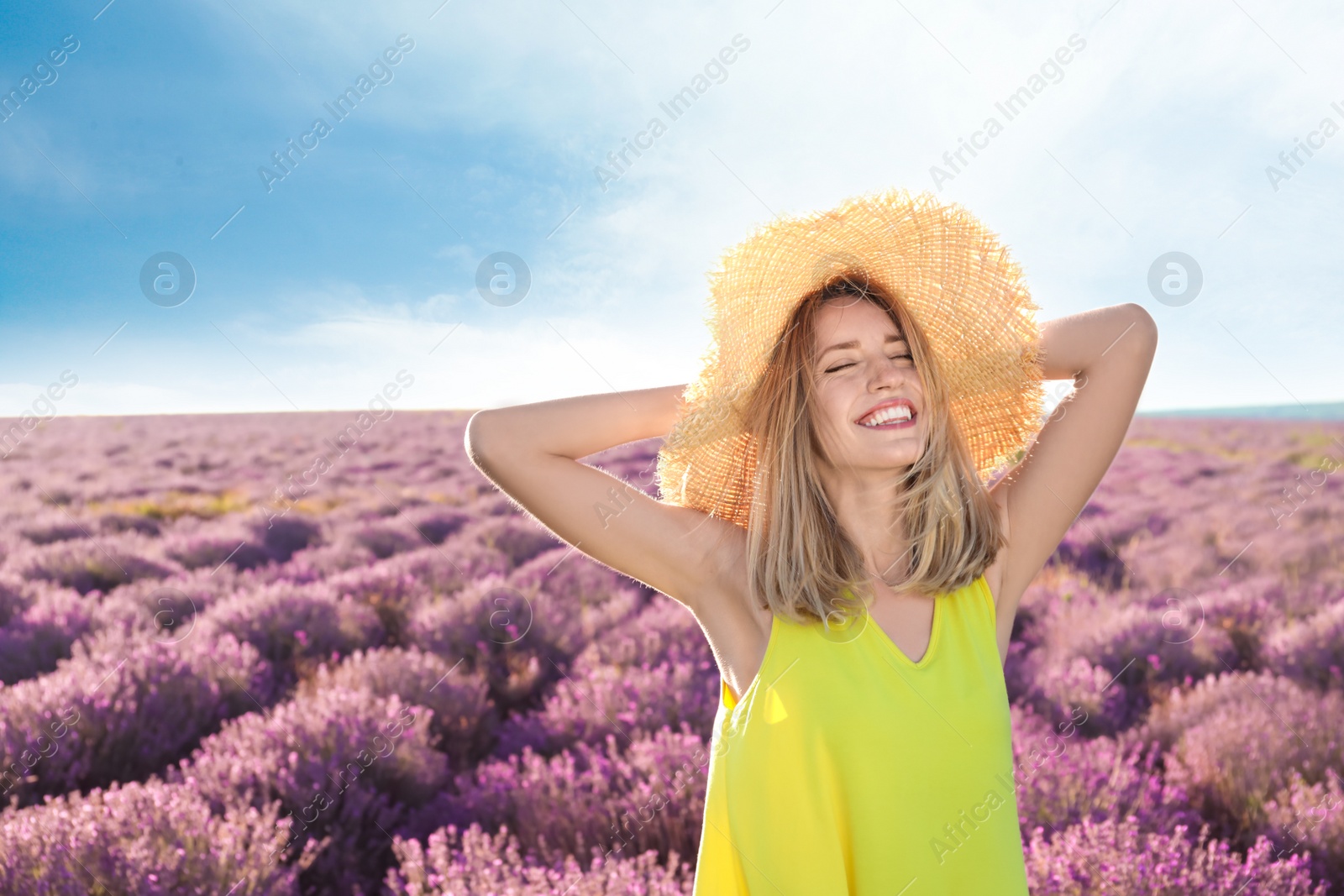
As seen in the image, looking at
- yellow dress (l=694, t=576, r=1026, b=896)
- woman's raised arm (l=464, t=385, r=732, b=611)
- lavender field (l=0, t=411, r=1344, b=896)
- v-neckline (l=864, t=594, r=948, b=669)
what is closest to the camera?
yellow dress (l=694, t=576, r=1026, b=896)

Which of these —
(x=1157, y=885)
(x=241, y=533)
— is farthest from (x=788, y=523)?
(x=241, y=533)

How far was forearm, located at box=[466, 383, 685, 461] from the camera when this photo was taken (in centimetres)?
176

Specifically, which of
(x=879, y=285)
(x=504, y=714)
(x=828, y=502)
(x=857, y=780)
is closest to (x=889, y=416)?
(x=828, y=502)

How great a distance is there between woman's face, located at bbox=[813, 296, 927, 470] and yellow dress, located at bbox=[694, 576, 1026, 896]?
0.43 m

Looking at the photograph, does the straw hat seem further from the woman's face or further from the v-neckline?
the v-neckline

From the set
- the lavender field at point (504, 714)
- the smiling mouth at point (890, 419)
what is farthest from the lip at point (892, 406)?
the lavender field at point (504, 714)

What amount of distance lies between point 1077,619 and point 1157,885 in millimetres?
3299

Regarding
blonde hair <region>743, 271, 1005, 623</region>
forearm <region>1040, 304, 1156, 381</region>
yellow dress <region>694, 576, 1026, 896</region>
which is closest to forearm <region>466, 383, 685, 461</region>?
blonde hair <region>743, 271, 1005, 623</region>

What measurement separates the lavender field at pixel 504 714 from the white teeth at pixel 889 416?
178 centimetres

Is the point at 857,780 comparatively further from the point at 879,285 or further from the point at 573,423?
the point at 879,285

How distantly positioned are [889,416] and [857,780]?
0.81 meters

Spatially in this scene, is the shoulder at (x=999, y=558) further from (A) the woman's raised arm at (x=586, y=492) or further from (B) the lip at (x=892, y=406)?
(A) the woman's raised arm at (x=586, y=492)

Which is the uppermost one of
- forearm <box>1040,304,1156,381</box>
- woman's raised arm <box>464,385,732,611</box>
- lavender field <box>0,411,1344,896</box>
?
forearm <box>1040,304,1156,381</box>

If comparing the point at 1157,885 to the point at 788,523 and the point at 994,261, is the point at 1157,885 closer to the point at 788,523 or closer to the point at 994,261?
the point at 788,523
